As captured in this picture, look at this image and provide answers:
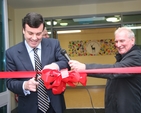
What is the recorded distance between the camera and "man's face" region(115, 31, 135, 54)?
193 centimetres

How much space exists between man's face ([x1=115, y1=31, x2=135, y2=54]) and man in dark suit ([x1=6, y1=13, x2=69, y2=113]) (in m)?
0.66

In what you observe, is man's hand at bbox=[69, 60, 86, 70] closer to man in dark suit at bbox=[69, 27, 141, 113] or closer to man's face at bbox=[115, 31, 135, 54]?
man in dark suit at bbox=[69, 27, 141, 113]

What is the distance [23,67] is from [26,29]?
291 millimetres

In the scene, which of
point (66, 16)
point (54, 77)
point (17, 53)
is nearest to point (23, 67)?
point (17, 53)

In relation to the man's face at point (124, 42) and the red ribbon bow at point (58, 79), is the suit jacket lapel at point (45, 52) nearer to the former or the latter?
the red ribbon bow at point (58, 79)

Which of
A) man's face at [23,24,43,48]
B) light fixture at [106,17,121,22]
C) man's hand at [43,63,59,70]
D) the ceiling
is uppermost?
the ceiling

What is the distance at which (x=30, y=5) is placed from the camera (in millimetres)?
6461

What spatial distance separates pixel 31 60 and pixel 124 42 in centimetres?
92

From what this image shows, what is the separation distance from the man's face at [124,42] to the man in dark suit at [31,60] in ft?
2.17

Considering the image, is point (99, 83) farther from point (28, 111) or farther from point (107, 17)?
point (28, 111)

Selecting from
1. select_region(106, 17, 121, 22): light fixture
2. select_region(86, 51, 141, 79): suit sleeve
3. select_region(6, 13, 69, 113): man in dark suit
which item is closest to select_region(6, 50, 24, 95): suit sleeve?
select_region(6, 13, 69, 113): man in dark suit

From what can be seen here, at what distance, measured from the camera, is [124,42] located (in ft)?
6.35

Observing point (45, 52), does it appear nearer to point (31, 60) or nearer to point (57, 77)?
point (31, 60)

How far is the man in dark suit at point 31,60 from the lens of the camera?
145cm
